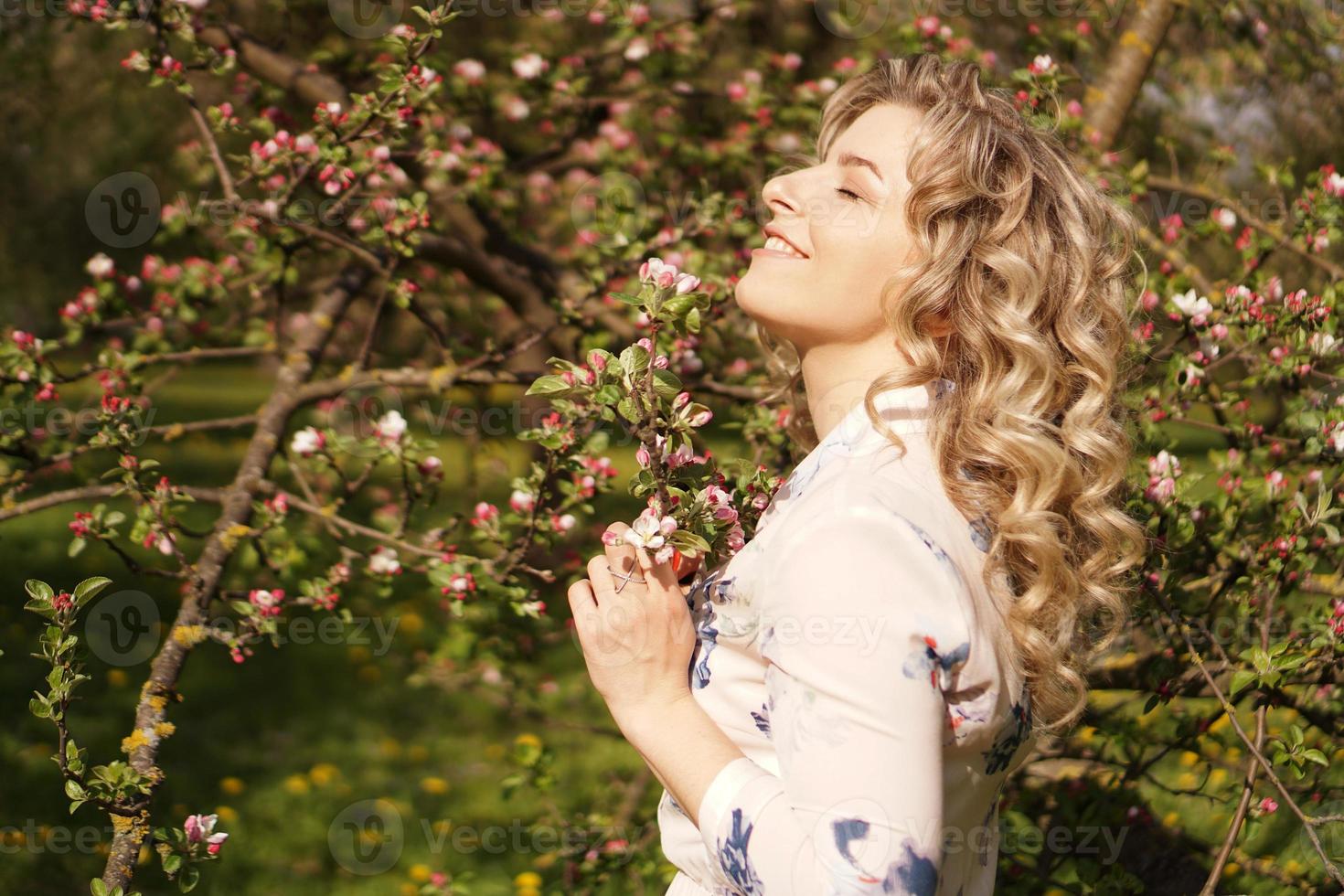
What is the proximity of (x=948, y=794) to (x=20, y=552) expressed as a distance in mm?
6001

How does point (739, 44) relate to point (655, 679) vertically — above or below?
below

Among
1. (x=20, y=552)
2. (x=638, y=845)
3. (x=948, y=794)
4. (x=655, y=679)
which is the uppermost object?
(x=655, y=679)

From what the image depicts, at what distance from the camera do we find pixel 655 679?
5.08 ft

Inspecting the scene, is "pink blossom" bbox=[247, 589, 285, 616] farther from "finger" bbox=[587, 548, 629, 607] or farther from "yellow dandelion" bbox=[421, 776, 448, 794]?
"yellow dandelion" bbox=[421, 776, 448, 794]

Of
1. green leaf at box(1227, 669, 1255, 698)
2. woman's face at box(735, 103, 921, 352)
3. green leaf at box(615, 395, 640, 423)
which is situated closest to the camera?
green leaf at box(615, 395, 640, 423)

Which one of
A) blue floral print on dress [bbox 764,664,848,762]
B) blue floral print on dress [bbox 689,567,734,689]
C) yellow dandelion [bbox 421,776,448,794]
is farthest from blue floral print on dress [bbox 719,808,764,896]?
yellow dandelion [bbox 421,776,448,794]

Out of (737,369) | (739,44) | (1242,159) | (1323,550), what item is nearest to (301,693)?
(737,369)

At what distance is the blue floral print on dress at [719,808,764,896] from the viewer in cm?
135

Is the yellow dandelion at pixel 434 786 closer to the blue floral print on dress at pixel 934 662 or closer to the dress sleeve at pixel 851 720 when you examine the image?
the dress sleeve at pixel 851 720

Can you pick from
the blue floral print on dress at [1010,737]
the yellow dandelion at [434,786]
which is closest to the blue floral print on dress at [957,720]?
the blue floral print on dress at [1010,737]

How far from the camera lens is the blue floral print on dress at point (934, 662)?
50.3 inches

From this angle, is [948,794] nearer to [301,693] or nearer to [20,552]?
[301,693]

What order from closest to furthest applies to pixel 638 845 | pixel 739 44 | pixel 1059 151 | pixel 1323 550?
pixel 1059 151 < pixel 1323 550 < pixel 638 845 < pixel 739 44

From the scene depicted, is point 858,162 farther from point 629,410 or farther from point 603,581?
point 603,581
